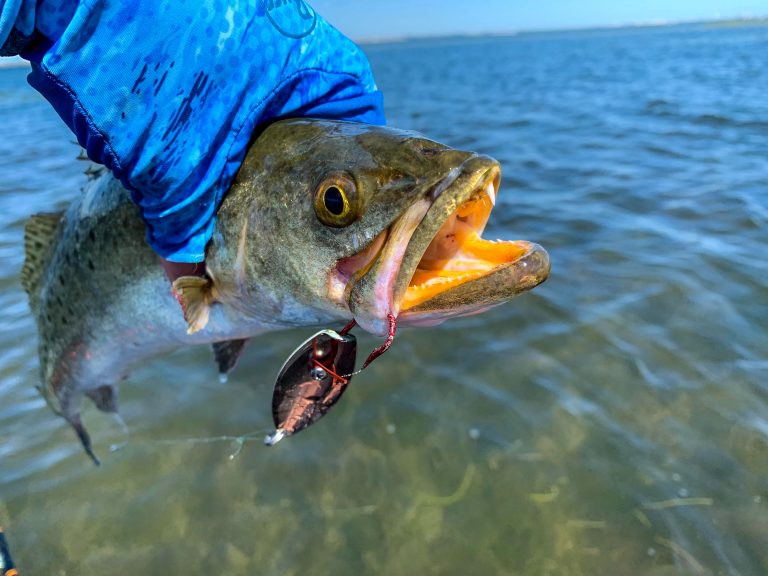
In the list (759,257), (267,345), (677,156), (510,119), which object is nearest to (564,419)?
(267,345)

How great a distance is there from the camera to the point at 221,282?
2.18 meters

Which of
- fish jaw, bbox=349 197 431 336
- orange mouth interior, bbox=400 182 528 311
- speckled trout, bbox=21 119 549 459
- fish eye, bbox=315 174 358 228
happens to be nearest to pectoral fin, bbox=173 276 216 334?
speckled trout, bbox=21 119 549 459

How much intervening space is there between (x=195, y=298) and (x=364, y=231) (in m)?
0.86

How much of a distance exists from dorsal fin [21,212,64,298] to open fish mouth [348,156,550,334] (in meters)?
2.21

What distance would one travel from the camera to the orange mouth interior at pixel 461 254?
1.62 meters

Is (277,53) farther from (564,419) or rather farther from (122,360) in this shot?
(564,419)

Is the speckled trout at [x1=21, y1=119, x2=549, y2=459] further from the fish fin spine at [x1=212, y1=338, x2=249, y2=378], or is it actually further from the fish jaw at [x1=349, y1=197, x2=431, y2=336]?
the fish fin spine at [x1=212, y1=338, x2=249, y2=378]

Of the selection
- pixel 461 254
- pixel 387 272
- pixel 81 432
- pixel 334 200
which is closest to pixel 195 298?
pixel 334 200

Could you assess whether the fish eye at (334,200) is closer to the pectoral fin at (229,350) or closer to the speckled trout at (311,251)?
the speckled trout at (311,251)

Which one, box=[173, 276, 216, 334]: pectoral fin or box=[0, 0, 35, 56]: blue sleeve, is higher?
box=[0, 0, 35, 56]: blue sleeve

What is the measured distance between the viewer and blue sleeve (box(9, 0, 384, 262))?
164 centimetres

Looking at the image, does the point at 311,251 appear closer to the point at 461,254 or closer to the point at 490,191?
the point at 461,254

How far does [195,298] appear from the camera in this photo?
7.18 feet

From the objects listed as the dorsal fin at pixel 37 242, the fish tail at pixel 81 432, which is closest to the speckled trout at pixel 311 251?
the dorsal fin at pixel 37 242
